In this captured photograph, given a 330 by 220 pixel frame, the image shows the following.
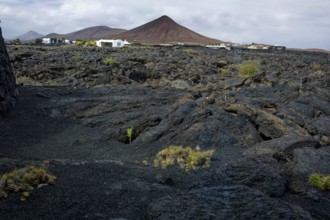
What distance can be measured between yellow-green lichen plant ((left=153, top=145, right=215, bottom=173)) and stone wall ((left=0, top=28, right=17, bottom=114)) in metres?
6.81

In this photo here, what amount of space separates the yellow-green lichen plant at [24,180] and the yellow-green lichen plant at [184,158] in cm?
337

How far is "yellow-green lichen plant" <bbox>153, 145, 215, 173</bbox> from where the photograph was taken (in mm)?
10180

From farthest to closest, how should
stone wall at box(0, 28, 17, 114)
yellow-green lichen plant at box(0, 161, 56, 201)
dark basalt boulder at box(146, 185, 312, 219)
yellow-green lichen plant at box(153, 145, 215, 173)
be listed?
stone wall at box(0, 28, 17, 114) < yellow-green lichen plant at box(153, 145, 215, 173) < yellow-green lichen plant at box(0, 161, 56, 201) < dark basalt boulder at box(146, 185, 312, 219)

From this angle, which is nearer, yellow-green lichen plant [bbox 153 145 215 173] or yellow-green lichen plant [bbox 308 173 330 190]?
yellow-green lichen plant [bbox 308 173 330 190]

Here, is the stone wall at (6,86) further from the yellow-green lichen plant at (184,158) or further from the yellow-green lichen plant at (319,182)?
the yellow-green lichen plant at (319,182)

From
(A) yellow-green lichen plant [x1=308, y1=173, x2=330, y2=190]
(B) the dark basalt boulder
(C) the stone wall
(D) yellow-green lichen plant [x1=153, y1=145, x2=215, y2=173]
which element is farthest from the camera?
(C) the stone wall

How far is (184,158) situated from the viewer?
10695mm

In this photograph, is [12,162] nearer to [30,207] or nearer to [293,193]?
[30,207]

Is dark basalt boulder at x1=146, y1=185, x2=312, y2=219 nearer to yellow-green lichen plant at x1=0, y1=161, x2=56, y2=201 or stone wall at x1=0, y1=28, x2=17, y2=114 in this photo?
yellow-green lichen plant at x1=0, y1=161, x2=56, y2=201

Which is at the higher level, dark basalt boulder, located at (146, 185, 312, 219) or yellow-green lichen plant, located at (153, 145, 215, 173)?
dark basalt boulder, located at (146, 185, 312, 219)

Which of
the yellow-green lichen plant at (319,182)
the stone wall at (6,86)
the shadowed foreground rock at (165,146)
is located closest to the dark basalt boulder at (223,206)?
the shadowed foreground rock at (165,146)

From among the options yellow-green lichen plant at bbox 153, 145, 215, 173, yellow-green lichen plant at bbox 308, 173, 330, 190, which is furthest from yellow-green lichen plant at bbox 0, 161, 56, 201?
yellow-green lichen plant at bbox 308, 173, 330, 190

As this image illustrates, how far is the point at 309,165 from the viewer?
9891mm

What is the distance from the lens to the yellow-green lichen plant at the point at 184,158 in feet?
33.4
